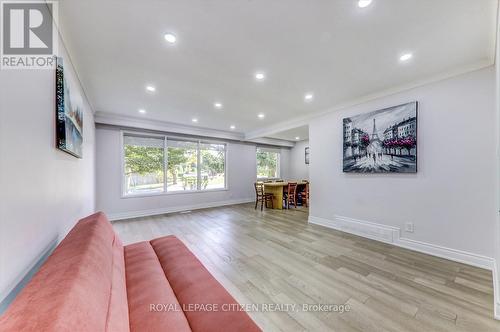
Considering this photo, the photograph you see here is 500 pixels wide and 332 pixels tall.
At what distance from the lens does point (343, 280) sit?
84.5 inches

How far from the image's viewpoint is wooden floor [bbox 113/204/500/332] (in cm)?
160

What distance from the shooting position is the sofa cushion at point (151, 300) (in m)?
0.89

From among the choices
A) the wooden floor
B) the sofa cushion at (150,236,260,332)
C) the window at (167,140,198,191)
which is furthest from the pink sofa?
the window at (167,140,198,191)

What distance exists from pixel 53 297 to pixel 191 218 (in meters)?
4.49

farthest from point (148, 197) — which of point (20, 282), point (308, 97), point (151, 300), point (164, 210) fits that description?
point (151, 300)

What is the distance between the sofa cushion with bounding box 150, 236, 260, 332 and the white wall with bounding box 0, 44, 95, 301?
803 millimetres

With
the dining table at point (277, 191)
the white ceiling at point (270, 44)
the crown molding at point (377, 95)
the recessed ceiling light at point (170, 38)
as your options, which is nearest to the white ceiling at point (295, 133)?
the crown molding at point (377, 95)

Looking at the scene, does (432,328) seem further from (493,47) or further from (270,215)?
(270,215)

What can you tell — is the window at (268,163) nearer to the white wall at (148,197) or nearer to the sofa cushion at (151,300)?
the white wall at (148,197)

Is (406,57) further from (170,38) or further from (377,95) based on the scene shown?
(170,38)

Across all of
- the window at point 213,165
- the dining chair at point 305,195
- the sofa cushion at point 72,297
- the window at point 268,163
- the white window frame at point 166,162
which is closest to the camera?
the sofa cushion at point 72,297

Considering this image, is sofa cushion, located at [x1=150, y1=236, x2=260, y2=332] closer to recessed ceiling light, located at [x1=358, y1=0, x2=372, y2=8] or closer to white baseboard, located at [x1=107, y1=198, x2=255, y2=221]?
recessed ceiling light, located at [x1=358, y1=0, x2=372, y2=8]

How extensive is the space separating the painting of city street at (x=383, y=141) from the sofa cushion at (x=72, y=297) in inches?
146

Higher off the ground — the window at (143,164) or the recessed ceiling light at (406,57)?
the recessed ceiling light at (406,57)
